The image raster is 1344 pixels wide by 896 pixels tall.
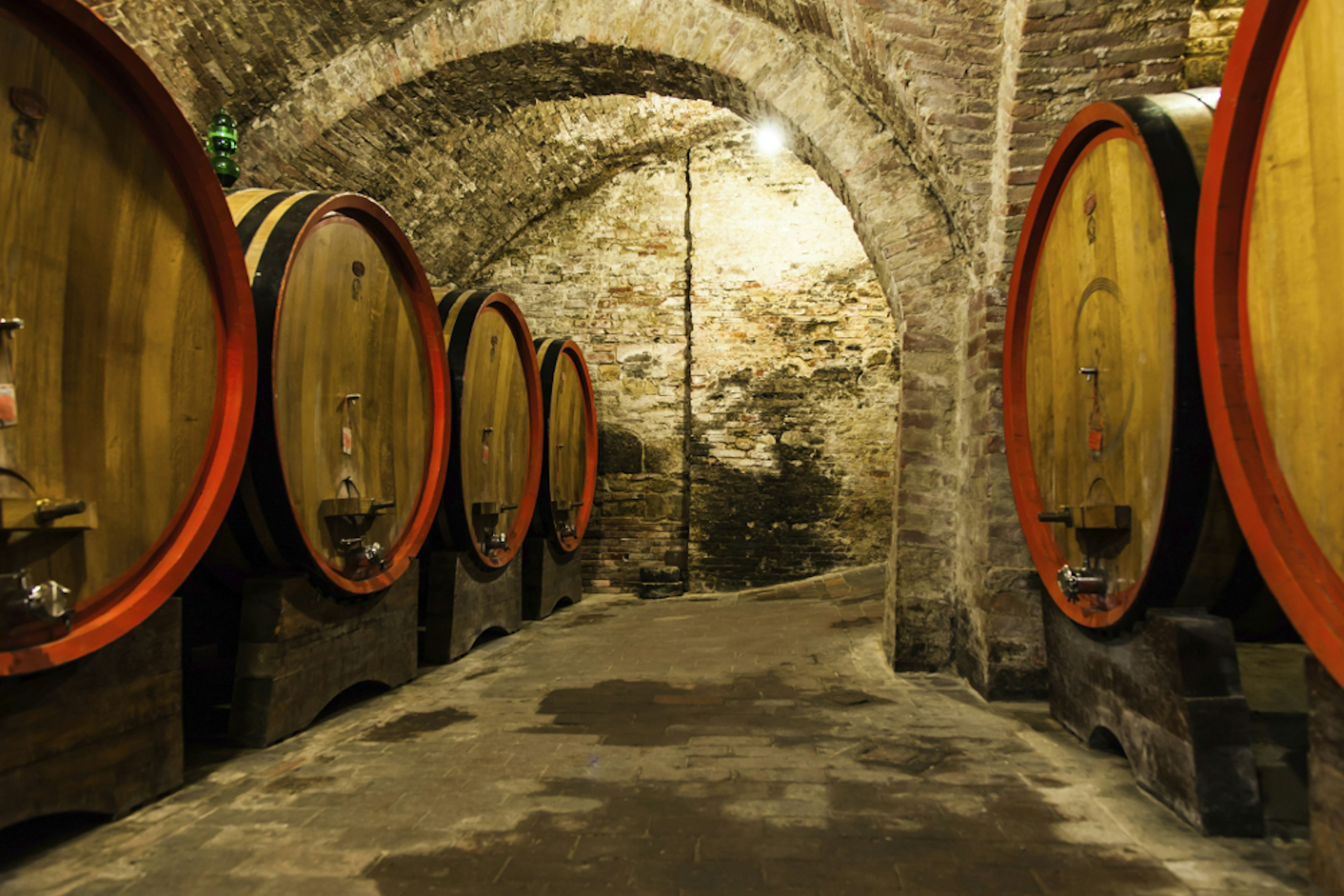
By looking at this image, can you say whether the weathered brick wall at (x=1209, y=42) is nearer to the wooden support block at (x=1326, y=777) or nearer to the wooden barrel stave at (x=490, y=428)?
the wooden support block at (x=1326, y=777)

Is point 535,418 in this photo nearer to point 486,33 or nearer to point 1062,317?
point 486,33

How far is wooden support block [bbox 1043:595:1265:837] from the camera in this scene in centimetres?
182

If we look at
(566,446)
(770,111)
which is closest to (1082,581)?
(770,111)

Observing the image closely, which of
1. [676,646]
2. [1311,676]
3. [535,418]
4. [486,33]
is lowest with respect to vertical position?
[676,646]

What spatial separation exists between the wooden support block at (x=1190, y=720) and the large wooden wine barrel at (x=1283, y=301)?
0.52 metres

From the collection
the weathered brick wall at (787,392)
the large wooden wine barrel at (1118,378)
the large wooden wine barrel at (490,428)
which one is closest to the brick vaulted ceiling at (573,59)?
the large wooden wine barrel at (1118,378)

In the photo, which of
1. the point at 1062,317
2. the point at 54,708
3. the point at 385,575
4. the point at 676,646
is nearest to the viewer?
the point at 54,708

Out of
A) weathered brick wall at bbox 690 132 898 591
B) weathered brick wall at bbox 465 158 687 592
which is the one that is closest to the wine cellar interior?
weathered brick wall at bbox 465 158 687 592

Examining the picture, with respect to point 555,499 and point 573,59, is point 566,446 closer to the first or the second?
point 555,499

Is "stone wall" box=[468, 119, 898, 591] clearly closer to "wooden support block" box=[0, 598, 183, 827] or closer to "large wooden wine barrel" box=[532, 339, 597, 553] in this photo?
"large wooden wine barrel" box=[532, 339, 597, 553]

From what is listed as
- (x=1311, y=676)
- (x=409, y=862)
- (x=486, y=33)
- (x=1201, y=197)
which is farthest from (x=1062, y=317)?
(x=486, y=33)

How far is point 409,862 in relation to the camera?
173 centimetres

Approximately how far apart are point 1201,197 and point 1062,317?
969 mm

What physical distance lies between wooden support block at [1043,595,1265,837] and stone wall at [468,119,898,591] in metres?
5.11
